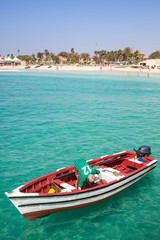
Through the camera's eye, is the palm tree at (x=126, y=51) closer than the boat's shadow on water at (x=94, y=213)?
No

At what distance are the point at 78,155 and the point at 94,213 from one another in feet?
18.1

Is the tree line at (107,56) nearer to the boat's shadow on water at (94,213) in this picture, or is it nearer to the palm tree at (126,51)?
the palm tree at (126,51)

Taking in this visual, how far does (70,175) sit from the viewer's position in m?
9.66

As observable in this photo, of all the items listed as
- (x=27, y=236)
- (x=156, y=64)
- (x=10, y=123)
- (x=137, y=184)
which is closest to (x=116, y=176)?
(x=137, y=184)

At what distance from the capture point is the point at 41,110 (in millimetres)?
27703

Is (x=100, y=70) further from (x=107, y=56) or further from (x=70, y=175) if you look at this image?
(x=70, y=175)

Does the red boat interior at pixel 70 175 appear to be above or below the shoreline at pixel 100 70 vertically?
below

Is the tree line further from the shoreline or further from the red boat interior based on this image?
the red boat interior

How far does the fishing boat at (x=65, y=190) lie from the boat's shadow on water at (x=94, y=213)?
1.30 feet

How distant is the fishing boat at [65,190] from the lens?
287 inches

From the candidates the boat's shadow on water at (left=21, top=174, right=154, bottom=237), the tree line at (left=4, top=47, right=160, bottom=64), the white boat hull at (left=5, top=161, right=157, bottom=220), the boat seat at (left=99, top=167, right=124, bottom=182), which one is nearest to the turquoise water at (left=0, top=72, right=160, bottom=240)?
the boat's shadow on water at (left=21, top=174, right=154, bottom=237)

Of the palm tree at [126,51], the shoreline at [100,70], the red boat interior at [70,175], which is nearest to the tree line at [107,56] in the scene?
the palm tree at [126,51]

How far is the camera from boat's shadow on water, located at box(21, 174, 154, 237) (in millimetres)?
7926

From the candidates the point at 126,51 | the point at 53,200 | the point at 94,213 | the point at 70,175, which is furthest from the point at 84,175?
the point at 126,51
